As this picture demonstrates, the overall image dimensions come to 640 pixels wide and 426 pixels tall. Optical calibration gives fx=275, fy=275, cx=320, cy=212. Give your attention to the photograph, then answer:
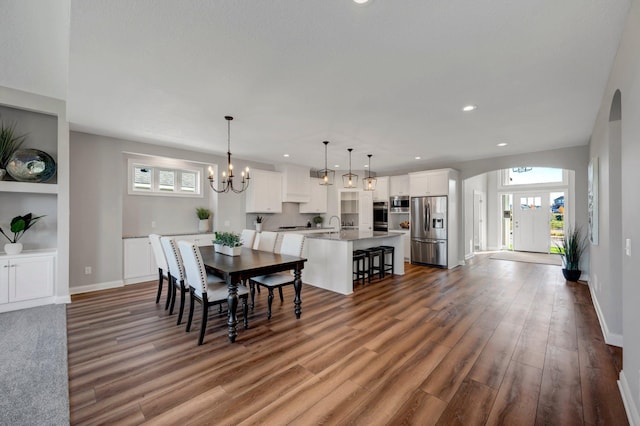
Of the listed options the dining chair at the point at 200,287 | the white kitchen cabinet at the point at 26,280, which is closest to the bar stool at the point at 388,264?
the dining chair at the point at 200,287

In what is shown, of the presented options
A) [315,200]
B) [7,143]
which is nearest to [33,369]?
[7,143]

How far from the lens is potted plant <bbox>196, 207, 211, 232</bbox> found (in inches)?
231

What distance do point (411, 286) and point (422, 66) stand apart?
12.0 ft

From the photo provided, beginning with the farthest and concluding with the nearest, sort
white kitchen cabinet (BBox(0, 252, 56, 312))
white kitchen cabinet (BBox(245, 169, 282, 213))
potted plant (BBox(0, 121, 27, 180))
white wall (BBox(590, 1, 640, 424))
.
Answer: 1. white kitchen cabinet (BBox(245, 169, 282, 213))
2. potted plant (BBox(0, 121, 27, 180))
3. white kitchen cabinet (BBox(0, 252, 56, 312))
4. white wall (BBox(590, 1, 640, 424))

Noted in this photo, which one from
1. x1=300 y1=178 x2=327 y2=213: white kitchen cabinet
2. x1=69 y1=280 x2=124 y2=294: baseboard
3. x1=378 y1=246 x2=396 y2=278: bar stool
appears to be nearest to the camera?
x1=69 y1=280 x2=124 y2=294: baseboard

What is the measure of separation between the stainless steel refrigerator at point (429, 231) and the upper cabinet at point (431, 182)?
0.52ft

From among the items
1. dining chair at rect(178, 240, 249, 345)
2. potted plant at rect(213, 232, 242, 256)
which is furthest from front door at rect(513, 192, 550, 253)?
dining chair at rect(178, 240, 249, 345)

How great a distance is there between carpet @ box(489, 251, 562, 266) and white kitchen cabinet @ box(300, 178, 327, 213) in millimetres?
5060

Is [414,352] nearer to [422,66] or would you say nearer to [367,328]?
[367,328]

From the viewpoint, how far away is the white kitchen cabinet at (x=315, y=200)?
7.73 meters

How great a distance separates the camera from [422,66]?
2.41 meters

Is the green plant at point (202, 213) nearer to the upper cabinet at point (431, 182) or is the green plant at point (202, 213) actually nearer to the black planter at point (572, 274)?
the upper cabinet at point (431, 182)

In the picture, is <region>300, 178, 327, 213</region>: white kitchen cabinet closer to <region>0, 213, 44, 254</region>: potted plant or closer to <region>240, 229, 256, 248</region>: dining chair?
<region>240, 229, 256, 248</region>: dining chair

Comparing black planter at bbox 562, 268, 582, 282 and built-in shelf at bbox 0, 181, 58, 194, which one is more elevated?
built-in shelf at bbox 0, 181, 58, 194
